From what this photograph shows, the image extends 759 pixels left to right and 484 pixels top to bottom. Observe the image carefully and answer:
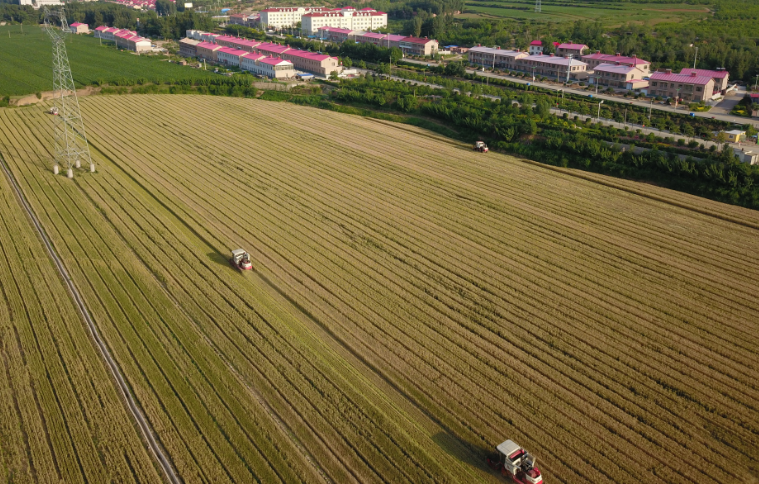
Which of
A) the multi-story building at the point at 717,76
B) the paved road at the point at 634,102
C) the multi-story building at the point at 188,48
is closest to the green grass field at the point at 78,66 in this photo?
the multi-story building at the point at 188,48

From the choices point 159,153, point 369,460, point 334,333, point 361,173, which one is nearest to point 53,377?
point 334,333

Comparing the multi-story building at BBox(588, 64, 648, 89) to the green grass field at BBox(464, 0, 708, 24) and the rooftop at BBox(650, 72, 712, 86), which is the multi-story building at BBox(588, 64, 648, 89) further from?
the green grass field at BBox(464, 0, 708, 24)

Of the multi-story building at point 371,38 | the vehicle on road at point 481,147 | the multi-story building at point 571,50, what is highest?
the multi-story building at point 371,38

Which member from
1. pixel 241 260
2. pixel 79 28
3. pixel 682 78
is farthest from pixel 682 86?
pixel 79 28

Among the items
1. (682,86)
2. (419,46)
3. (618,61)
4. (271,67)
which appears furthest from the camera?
(419,46)

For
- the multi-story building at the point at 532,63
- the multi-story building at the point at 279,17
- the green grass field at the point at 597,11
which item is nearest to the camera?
the multi-story building at the point at 532,63

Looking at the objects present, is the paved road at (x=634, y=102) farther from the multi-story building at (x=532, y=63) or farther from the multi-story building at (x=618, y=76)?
the multi-story building at (x=532, y=63)

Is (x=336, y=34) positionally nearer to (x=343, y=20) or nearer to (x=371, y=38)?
(x=371, y=38)
